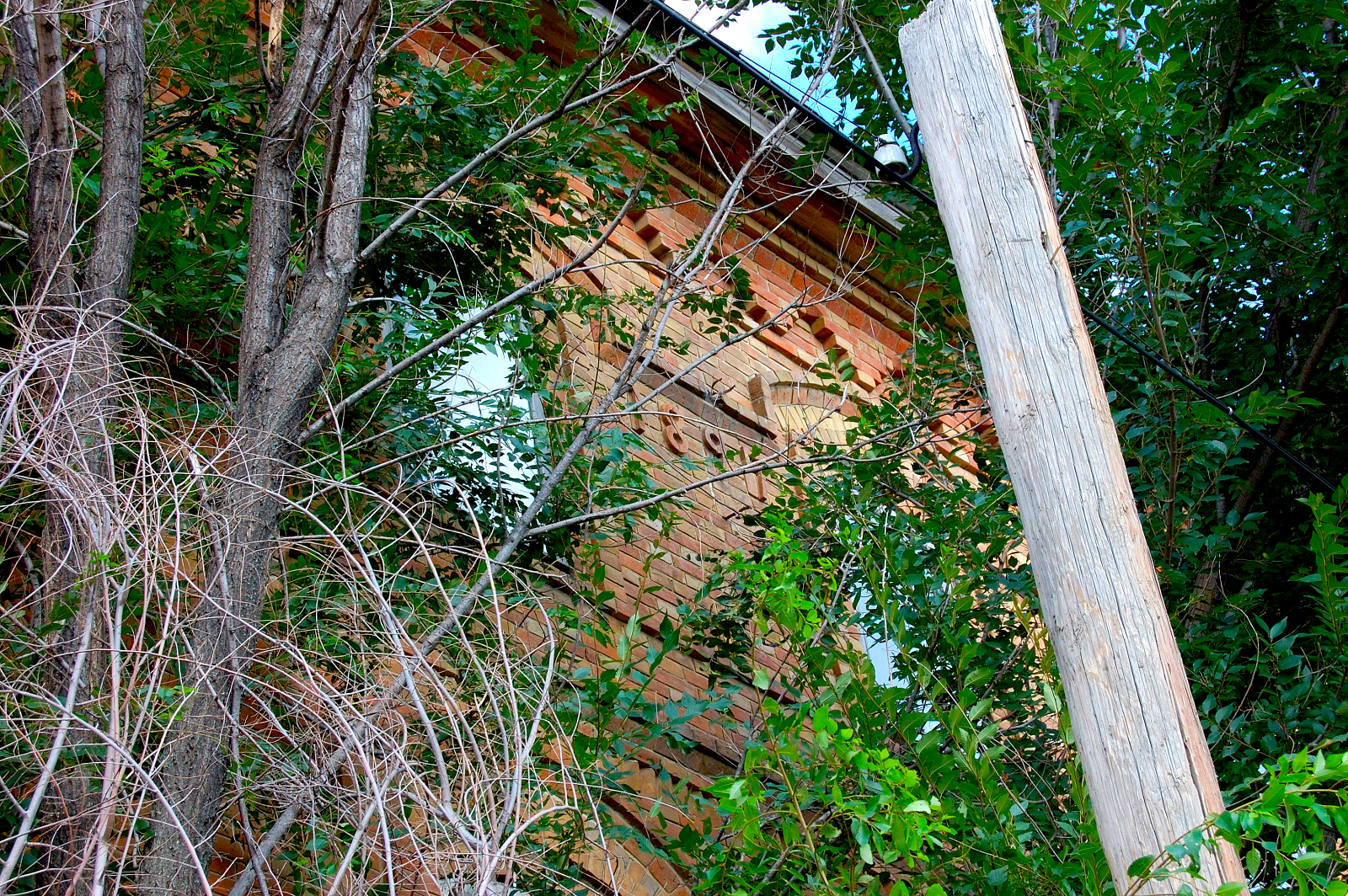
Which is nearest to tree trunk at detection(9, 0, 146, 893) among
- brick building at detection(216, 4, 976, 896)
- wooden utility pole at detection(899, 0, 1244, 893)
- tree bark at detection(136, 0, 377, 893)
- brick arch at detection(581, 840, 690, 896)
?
tree bark at detection(136, 0, 377, 893)

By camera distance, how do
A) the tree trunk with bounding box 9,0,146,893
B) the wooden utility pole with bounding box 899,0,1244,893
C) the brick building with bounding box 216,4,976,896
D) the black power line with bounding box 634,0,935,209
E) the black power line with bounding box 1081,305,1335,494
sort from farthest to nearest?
the brick building with bounding box 216,4,976,896 → the black power line with bounding box 634,0,935,209 → the black power line with bounding box 1081,305,1335,494 → the tree trunk with bounding box 9,0,146,893 → the wooden utility pole with bounding box 899,0,1244,893

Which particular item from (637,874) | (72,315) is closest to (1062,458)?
(72,315)

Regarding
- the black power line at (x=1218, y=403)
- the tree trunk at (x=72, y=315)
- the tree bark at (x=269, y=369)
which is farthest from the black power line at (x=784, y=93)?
the tree trunk at (x=72, y=315)

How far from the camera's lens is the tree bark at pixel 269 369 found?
9.50ft

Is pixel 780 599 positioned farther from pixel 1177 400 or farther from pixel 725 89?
pixel 725 89

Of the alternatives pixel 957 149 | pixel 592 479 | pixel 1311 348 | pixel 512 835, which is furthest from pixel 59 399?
pixel 1311 348

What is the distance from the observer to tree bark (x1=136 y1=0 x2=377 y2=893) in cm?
290

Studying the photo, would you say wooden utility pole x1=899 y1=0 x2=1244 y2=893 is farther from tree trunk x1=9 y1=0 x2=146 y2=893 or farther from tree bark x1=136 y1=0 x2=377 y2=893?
tree trunk x1=9 y1=0 x2=146 y2=893

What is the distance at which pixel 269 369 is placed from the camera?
356 cm

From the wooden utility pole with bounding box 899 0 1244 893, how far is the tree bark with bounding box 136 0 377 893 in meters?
1.72

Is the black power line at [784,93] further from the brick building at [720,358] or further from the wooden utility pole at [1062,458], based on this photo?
the wooden utility pole at [1062,458]

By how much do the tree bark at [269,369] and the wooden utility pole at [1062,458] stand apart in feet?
5.63

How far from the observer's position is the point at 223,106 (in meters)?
5.03

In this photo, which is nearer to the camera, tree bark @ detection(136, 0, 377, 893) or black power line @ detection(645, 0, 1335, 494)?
tree bark @ detection(136, 0, 377, 893)
